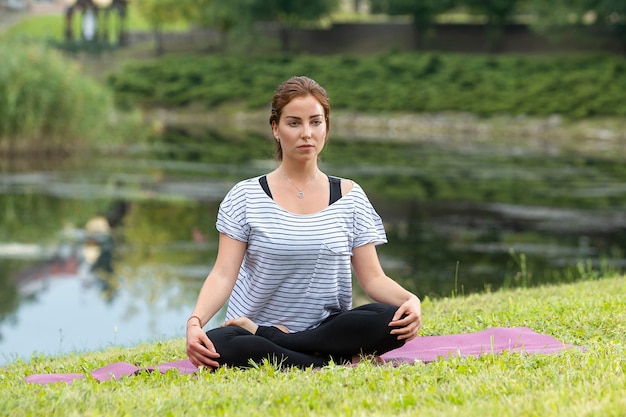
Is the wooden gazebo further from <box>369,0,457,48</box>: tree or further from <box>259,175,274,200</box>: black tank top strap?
<box>259,175,274,200</box>: black tank top strap

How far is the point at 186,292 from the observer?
1231 cm

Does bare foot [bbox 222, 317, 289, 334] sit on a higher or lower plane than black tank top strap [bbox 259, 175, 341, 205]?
lower

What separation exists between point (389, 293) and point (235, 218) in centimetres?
82

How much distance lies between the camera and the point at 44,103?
25266mm

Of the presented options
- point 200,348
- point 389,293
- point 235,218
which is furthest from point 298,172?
point 200,348

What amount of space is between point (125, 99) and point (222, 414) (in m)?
49.0

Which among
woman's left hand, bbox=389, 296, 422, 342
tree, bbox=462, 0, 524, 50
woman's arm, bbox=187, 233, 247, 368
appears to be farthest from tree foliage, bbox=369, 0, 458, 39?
woman's left hand, bbox=389, 296, 422, 342

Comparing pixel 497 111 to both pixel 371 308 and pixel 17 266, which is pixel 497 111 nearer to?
pixel 17 266

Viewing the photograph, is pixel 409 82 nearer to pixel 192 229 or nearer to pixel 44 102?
pixel 44 102

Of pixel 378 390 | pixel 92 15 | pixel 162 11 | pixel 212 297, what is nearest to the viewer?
pixel 378 390

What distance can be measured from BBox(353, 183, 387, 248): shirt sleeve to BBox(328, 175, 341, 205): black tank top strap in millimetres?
87

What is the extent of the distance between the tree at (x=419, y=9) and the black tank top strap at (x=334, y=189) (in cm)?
4742

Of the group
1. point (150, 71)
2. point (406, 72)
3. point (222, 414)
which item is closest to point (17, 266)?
point (222, 414)

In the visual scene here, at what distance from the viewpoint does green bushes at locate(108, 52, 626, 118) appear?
142ft
